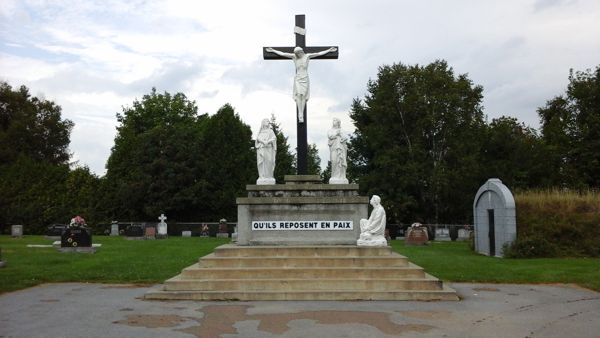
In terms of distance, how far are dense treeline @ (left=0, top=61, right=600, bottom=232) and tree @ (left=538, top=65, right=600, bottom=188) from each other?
10 cm

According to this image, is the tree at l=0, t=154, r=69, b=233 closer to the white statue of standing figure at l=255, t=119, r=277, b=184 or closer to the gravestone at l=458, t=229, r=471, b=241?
the gravestone at l=458, t=229, r=471, b=241

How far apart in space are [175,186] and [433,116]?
68.3 feet

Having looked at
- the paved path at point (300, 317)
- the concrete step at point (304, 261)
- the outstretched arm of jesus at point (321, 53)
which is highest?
the outstretched arm of jesus at point (321, 53)

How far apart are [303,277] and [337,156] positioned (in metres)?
4.18

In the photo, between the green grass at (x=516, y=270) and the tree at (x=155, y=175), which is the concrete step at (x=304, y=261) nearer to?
the green grass at (x=516, y=270)

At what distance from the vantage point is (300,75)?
16.4m

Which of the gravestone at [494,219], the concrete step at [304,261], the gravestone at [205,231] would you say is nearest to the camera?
the concrete step at [304,261]

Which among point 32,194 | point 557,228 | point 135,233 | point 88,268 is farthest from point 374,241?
point 32,194

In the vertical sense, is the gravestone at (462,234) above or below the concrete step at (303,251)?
below

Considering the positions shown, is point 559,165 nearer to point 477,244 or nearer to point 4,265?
point 477,244

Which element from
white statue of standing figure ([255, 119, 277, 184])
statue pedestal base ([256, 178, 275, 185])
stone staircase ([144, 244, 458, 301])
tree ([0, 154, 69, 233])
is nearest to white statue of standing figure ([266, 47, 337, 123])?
white statue of standing figure ([255, 119, 277, 184])

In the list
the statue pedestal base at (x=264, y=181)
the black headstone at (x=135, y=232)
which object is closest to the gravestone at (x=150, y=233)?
the black headstone at (x=135, y=232)

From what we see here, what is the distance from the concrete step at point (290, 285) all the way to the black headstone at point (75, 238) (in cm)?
1385

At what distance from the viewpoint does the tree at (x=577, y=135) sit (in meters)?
41.3
